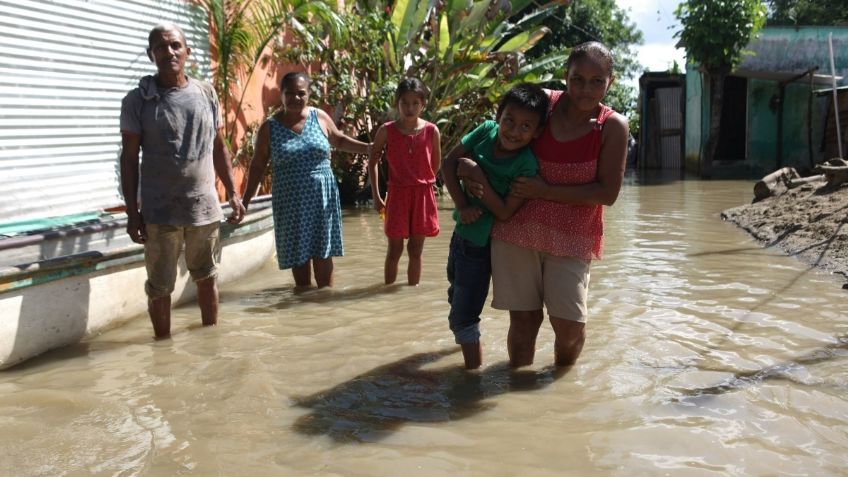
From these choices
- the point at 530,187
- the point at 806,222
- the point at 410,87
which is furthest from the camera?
the point at 806,222

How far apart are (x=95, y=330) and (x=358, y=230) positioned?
478 centimetres

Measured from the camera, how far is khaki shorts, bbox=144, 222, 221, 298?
3.83 m

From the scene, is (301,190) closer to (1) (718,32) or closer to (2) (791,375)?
(2) (791,375)

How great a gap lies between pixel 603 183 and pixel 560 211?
0.72 ft

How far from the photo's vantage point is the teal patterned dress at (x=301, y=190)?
4.82m

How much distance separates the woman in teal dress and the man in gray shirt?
794mm

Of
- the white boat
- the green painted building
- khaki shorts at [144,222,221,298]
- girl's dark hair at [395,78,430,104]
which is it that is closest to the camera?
the white boat

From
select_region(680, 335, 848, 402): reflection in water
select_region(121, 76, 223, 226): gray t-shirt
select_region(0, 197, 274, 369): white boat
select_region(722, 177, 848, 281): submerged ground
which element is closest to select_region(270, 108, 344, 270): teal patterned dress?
select_region(0, 197, 274, 369): white boat

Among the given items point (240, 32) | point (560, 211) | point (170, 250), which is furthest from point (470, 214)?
point (240, 32)

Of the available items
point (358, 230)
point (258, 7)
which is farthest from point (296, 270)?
point (258, 7)

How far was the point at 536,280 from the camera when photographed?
10.4ft

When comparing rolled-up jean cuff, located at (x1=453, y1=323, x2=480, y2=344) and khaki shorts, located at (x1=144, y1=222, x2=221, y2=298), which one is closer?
rolled-up jean cuff, located at (x1=453, y1=323, x2=480, y2=344)

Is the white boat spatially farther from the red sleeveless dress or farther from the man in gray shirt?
the red sleeveless dress

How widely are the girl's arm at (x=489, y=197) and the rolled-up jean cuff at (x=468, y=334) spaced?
0.56 metres
